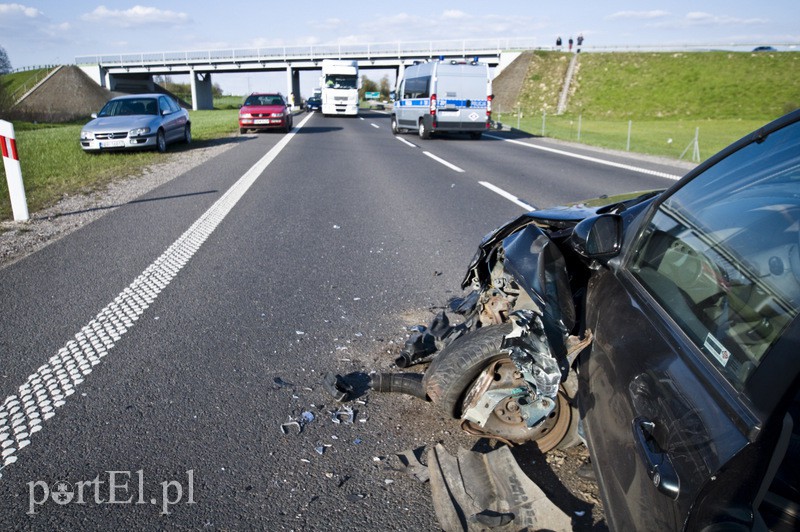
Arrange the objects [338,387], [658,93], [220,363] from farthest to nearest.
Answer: [658,93], [220,363], [338,387]

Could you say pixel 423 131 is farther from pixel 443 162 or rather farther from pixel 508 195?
pixel 508 195

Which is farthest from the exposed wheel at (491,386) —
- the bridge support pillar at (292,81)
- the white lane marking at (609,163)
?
the bridge support pillar at (292,81)

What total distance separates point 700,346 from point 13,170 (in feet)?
27.4

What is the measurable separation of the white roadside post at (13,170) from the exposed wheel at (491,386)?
22.9 ft

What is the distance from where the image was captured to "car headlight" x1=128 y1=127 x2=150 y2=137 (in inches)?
603

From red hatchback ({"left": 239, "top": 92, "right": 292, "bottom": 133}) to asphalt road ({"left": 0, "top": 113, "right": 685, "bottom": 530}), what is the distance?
53.4 feet

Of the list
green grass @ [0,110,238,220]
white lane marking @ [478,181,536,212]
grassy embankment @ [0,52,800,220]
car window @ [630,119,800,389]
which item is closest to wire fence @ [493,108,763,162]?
grassy embankment @ [0,52,800,220]

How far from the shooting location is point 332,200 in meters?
9.60

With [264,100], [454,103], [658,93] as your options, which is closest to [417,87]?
[454,103]

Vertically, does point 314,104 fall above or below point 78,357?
below

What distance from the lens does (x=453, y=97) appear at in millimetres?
22609

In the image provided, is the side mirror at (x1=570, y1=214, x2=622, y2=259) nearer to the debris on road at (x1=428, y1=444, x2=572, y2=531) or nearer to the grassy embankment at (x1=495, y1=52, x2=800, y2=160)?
the debris on road at (x1=428, y1=444, x2=572, y2=531)

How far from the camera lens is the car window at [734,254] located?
1.54 m

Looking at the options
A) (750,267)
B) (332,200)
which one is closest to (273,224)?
(332,200)
